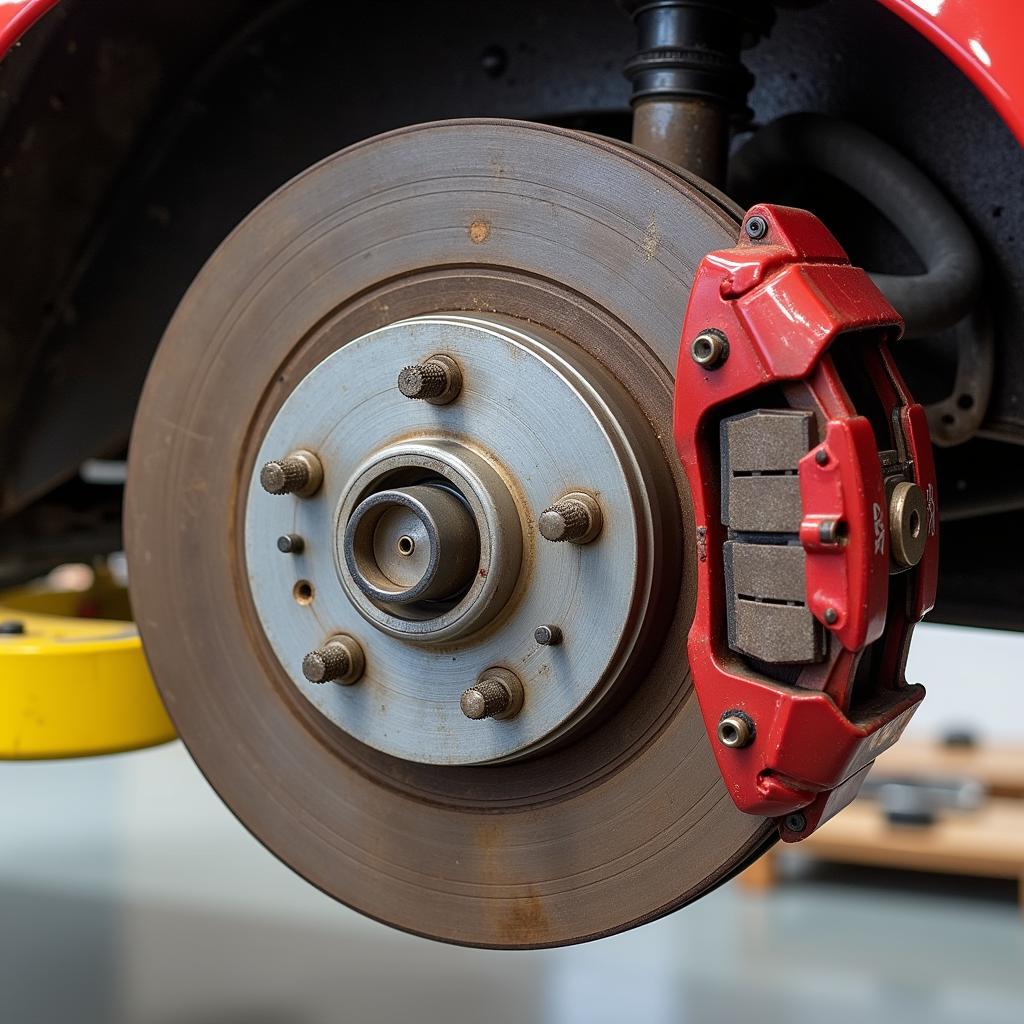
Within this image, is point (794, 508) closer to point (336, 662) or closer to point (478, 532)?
point (478, 532)

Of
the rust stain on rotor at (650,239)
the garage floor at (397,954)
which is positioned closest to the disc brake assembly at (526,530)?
the rust stain on rotor at (650,239)

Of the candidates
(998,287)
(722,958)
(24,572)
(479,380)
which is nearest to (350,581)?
(479,380)

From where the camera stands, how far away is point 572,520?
64cm

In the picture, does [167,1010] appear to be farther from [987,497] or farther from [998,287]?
[998,287]

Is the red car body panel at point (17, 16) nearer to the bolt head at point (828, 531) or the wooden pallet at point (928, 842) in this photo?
the bolt head at point (828, 531)

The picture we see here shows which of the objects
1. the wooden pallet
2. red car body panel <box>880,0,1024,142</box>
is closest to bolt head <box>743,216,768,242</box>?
red car body panel <box>880,0,1024,142</box>

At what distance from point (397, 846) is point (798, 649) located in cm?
30

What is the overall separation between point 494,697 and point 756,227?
0.27m

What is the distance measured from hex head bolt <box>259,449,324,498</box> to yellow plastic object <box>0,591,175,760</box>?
1.19 feet

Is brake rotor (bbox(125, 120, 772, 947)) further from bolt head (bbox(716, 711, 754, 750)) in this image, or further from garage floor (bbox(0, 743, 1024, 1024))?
garage floor (bbox(0, 743, 1024, 1024))

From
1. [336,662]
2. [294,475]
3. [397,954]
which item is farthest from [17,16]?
[397,954]

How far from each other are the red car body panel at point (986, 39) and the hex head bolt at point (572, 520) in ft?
0.86

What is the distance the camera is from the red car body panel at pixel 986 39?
1.87 ft

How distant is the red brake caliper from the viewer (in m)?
0.56
